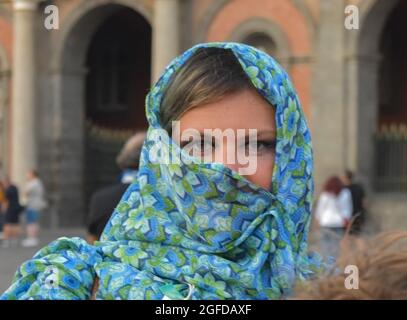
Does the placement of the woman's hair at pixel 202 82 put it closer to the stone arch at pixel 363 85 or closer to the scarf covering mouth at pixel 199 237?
the scarf covering mouth at pixel 199 237

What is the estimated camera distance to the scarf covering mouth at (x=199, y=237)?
2049 mm

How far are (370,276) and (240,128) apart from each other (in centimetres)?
80

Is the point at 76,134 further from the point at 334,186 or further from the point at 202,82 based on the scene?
the point at 202,82

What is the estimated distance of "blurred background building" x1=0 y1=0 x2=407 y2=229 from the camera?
54.6 feet

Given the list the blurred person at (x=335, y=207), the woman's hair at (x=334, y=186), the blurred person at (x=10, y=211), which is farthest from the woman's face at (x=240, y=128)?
the blurred person at (x=10, y=211)

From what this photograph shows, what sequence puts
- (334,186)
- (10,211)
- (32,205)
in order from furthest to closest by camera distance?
(32,205)
(10,211)
(334,186)

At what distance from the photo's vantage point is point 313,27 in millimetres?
16906

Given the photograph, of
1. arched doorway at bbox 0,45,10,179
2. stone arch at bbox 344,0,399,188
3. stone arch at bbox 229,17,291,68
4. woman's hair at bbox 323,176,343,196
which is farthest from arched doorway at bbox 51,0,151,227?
woman's hair at bbox 323,176,343,196

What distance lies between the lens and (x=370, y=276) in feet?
4.61

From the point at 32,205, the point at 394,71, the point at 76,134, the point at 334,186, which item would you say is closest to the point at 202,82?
the point at 334,186

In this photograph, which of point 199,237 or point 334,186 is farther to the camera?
point 334,186
